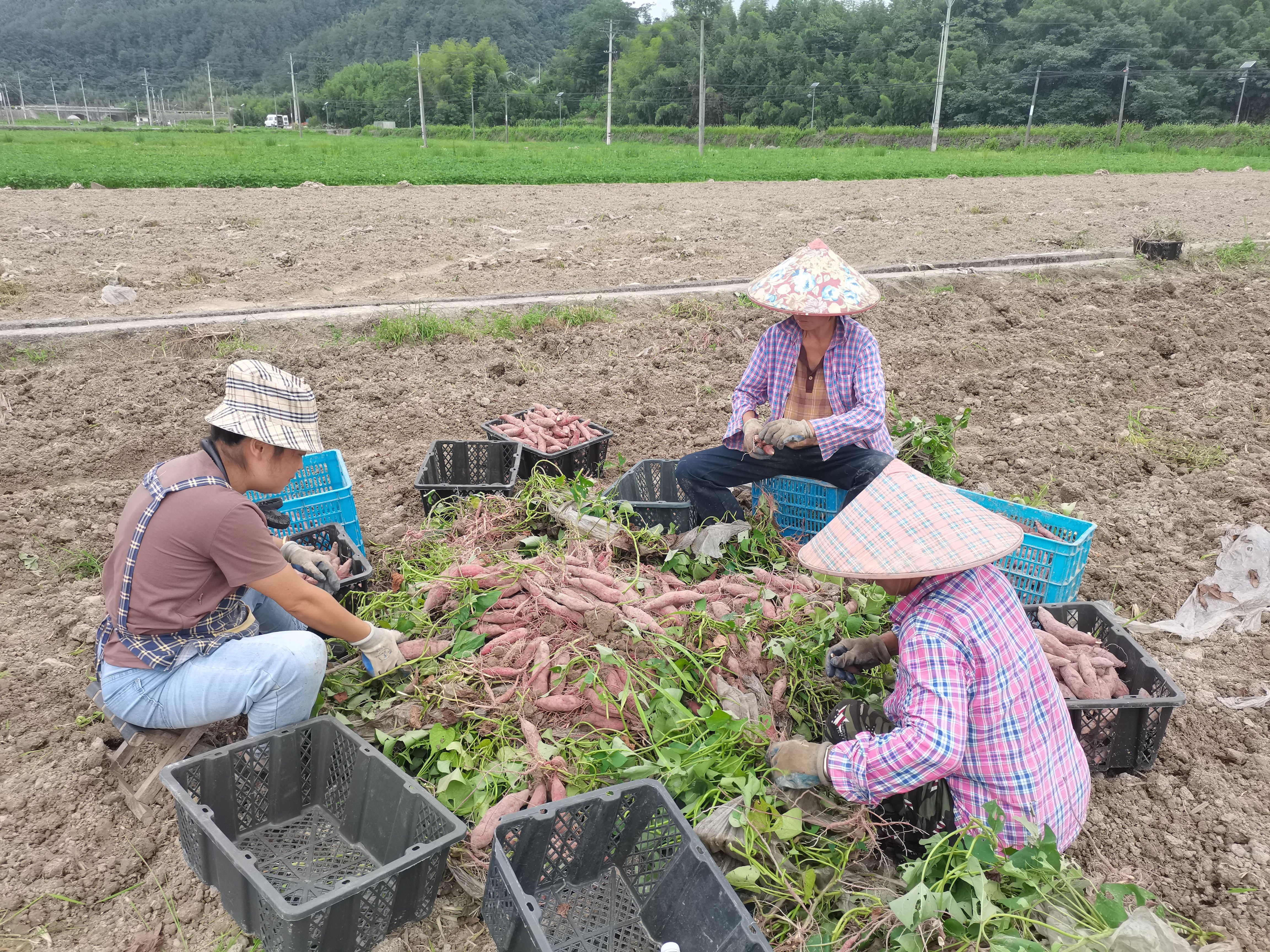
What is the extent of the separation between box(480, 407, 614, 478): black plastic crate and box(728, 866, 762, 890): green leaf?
7.78 ft

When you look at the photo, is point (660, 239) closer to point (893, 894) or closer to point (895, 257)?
point (895, 257)

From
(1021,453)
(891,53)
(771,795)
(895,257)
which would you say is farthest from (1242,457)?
(891,53)

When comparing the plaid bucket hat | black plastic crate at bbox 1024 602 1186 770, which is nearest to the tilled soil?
black plastic crate at bbox 1024 602 1186 770

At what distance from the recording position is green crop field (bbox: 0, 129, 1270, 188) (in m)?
18.9

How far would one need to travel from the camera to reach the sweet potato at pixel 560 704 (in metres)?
2.83

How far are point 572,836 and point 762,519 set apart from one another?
2.16 metres

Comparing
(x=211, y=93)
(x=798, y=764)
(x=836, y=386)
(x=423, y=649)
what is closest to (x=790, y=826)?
(x=798, y=764)

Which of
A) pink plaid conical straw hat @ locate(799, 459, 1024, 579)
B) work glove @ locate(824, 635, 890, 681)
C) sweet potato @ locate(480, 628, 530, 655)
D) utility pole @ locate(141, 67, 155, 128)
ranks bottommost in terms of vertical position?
sweet potato @ locate(480, 628, 530, 655)

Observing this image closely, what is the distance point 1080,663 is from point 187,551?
2777mm

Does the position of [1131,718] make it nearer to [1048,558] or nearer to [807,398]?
[1048,558]

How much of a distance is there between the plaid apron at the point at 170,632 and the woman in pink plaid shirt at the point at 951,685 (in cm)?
173

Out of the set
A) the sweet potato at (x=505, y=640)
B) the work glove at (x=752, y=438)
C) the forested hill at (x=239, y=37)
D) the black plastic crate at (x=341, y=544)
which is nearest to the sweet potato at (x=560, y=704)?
the sweet potato at (x=505, y=640)

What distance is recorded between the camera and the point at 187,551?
2.45 m

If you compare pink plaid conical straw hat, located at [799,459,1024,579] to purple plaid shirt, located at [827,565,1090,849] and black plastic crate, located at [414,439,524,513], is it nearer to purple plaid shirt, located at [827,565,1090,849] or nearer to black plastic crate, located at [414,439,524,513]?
purple plaid shirt, located at [827,565,1090,849]
